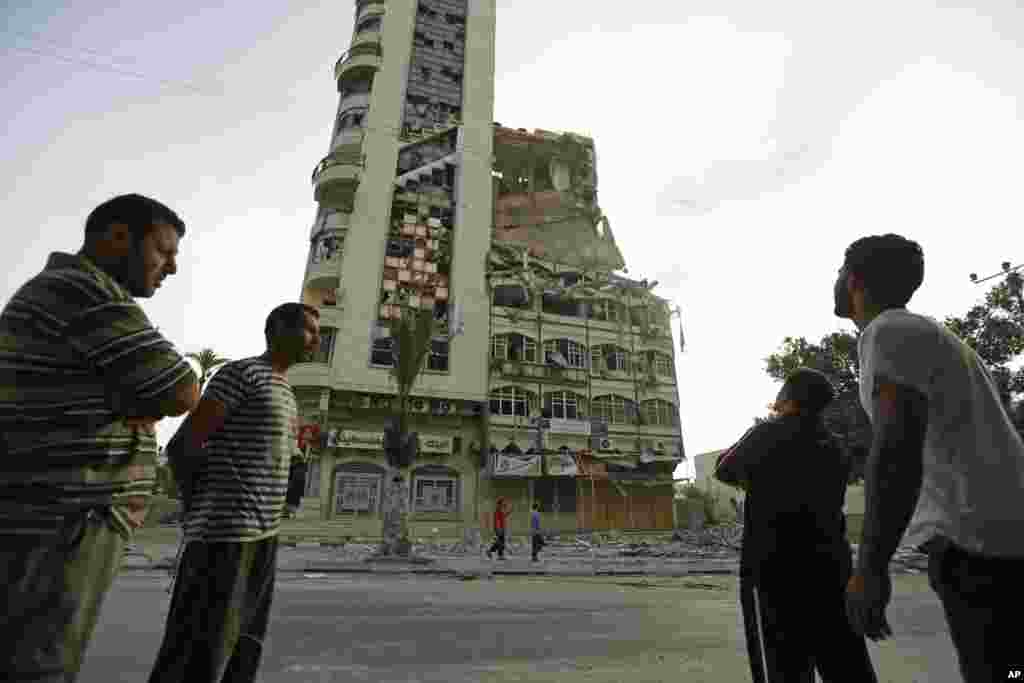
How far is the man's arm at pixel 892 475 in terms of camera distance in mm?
1641

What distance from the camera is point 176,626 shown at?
2037 millimetres

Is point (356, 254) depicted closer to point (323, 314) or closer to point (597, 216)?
point (323, 314)

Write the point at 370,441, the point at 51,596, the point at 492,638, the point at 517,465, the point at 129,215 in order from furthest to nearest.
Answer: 1. the point at 517,465
2. the point at 370,441
3. the point at 492,638
4. the point at 129,215
5. the point at 51,596

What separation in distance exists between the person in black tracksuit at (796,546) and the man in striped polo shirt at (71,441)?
2.45m

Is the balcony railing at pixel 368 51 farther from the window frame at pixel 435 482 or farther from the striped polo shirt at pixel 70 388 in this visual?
the striped polo shirt at pixel 70 388

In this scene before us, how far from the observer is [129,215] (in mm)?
1781

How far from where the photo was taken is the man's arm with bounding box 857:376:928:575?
164 cm

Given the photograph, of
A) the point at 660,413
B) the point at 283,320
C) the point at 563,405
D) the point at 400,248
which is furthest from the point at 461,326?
the point at 283,320

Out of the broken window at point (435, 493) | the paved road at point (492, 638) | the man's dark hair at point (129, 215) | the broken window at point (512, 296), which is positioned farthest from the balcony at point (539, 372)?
the man's dark hair at point (129, 215)

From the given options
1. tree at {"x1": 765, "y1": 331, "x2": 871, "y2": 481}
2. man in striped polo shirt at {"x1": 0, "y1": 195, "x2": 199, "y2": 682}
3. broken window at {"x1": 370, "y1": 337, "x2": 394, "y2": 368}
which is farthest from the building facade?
man in striped polo shirt at {"x1": 0, "y1": 195, "x2": 199, "y2": 682}

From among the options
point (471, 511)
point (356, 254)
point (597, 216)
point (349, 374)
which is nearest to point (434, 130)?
point (356, 254)

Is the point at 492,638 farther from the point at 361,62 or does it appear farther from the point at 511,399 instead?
the point at 361,62

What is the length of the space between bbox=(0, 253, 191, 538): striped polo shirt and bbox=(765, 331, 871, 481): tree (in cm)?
2294

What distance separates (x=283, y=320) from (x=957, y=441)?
260cm
